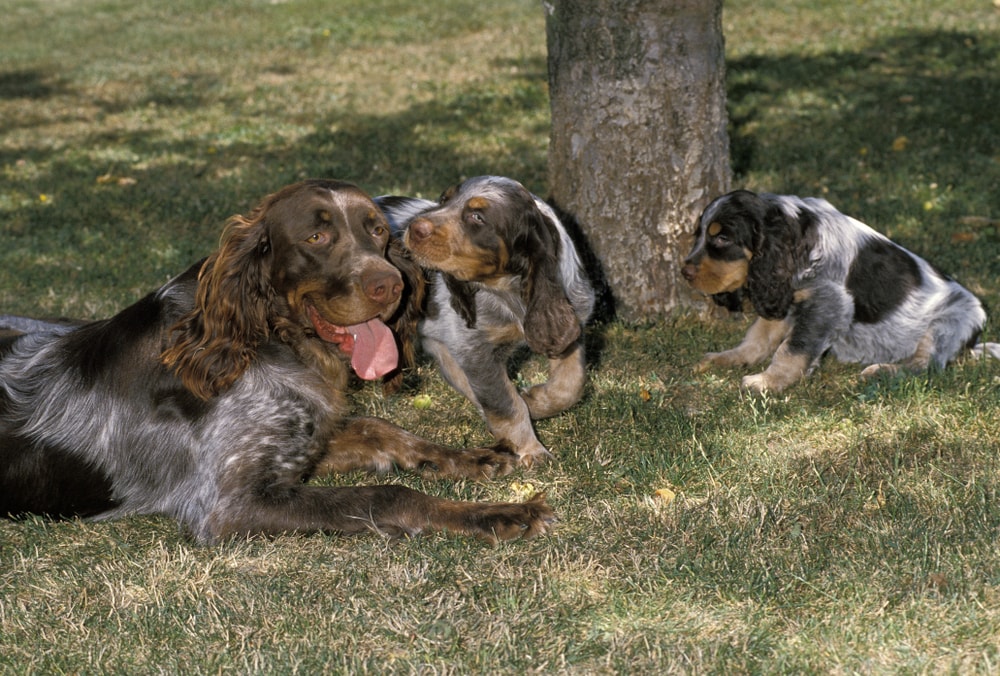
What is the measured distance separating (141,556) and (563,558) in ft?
5.04

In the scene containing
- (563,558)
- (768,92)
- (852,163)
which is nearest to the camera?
(563,558)

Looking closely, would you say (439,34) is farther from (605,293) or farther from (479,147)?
(605,293)

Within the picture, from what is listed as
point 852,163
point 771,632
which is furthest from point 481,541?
point 852,163

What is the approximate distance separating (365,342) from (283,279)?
408mm

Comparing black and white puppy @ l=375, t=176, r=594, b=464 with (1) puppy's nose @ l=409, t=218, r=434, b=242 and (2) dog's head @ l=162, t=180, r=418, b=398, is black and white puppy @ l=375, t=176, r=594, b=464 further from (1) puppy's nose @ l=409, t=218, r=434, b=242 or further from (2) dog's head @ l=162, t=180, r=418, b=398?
(2) dog's head @ l=162, t=180, r=418, b=398

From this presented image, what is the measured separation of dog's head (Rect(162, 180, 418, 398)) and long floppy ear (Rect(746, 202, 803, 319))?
2.10 metres

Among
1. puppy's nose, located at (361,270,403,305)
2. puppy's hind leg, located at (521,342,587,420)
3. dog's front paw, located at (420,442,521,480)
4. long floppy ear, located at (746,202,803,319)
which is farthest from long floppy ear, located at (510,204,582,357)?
long floppy ear, located at (746,202,803,319)

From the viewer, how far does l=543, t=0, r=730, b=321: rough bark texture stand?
6.03 m

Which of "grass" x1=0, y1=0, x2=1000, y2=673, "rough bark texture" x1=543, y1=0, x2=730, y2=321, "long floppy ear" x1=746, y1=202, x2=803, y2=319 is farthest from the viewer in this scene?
"rough bark texture" x1=543, y1=0, x2=730, y2=321

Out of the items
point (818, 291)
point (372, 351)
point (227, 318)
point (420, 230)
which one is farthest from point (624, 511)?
point (818, 291)

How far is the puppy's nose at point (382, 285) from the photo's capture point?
13.4 ft

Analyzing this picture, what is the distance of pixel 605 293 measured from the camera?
644 cm

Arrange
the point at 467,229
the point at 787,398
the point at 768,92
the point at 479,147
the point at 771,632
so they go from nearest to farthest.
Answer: the point at 771,632 → the point at 467,229 → the point at 787,398 → the point at 479,147 → the point at 768,92

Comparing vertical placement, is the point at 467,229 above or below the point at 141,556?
above
